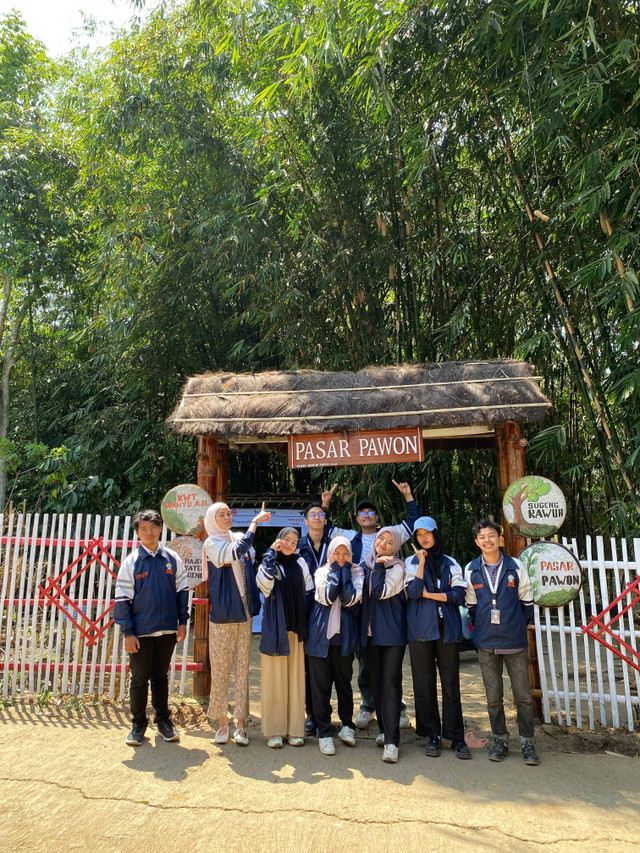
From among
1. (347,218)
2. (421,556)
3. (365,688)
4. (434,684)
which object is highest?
(347,218)

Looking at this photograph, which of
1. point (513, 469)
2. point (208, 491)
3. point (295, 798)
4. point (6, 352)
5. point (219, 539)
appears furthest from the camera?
point (6, 352)

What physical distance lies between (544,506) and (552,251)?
2646mm

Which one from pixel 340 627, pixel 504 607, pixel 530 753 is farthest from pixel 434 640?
pixel 530 753

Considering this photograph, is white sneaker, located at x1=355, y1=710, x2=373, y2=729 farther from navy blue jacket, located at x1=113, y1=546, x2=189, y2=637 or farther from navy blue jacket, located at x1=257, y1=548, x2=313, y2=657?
navy blue jacket, located at x1=113, y1=546, x2=189, y2=637

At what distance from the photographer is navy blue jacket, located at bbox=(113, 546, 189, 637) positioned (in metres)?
3.99

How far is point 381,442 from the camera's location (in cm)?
452

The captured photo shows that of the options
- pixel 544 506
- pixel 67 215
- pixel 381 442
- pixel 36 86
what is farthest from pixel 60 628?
pixel 36 86

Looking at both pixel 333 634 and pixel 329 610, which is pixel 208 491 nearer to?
pixel 329 610

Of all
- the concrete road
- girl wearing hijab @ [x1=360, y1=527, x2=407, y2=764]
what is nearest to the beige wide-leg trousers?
the concrete road

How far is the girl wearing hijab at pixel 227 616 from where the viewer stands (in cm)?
405

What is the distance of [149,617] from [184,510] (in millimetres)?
952

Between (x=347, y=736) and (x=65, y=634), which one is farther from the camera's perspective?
(x=65, y=634)

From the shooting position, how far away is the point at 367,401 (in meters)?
4.64

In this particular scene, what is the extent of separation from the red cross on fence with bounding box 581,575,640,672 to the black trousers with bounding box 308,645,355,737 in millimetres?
1599
